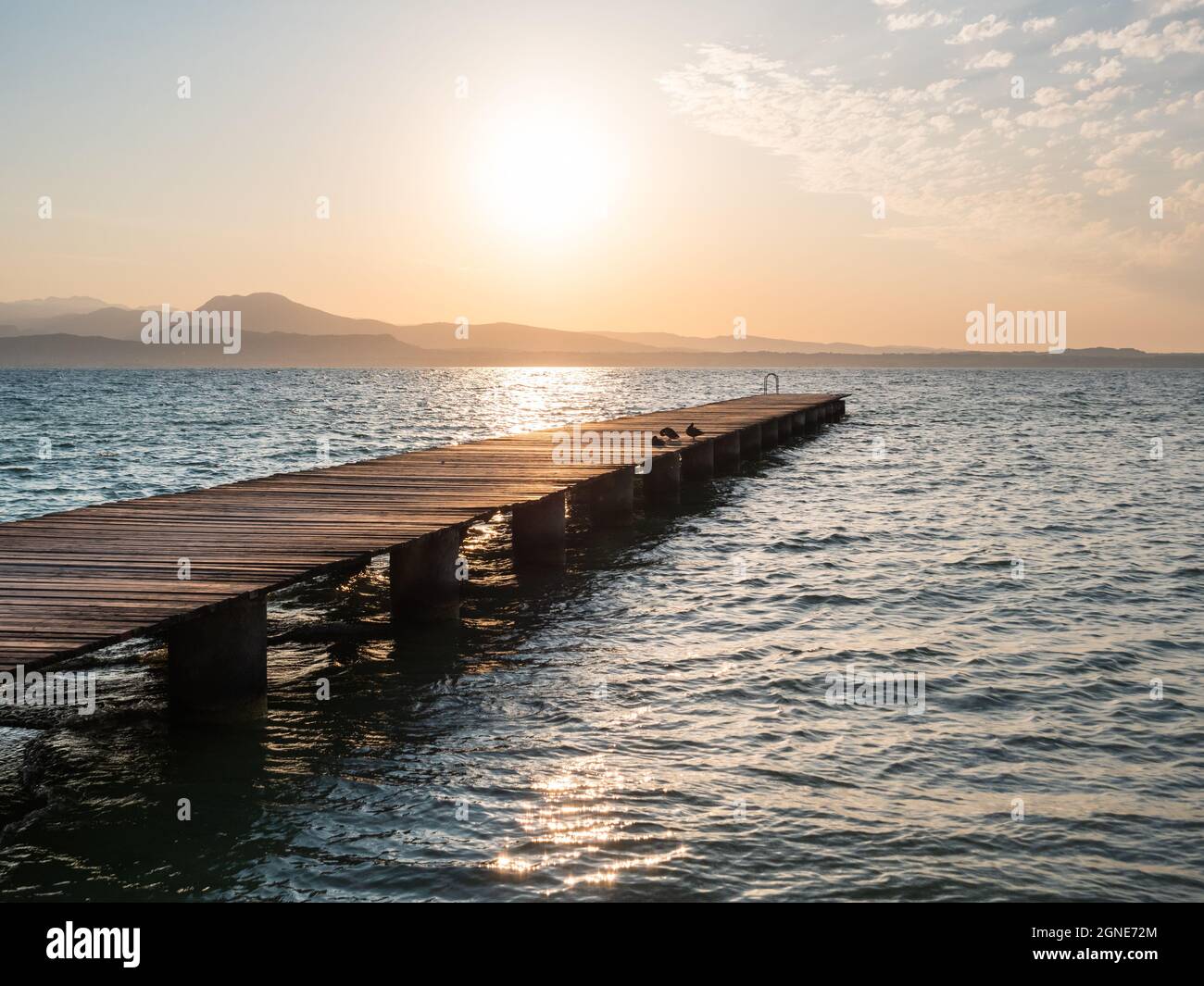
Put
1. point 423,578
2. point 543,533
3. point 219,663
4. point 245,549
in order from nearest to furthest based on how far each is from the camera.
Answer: point 219,663, point 245,549, point 423,578, point 543,533

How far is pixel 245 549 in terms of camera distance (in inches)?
416

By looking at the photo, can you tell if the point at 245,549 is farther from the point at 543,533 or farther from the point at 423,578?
the point at 543,533

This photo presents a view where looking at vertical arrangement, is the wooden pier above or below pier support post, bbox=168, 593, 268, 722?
above

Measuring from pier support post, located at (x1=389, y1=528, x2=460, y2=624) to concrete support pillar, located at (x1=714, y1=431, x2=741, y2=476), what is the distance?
17811 mm

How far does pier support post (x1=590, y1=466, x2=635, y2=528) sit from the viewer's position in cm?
2086

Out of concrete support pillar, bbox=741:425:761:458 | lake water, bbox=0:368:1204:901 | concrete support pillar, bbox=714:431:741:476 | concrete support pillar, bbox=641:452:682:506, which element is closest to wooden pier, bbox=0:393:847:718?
Result: lake water, bbox=0:368:1204:901

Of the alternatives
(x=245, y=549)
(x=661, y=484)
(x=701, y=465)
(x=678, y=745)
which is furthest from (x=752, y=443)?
(x=678, y=745)

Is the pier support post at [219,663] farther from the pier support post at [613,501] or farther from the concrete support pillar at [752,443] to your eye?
the concrete support pillar at [752,443]

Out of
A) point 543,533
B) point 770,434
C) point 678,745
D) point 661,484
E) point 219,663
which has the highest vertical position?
point 770,434

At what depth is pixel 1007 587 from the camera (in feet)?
51.5

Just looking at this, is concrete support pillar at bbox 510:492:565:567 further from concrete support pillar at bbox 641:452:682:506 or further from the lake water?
concrete support pillar at bbox 641:452:682:506

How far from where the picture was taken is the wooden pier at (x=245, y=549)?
27.0 ft

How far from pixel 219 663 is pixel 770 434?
32.3 m
